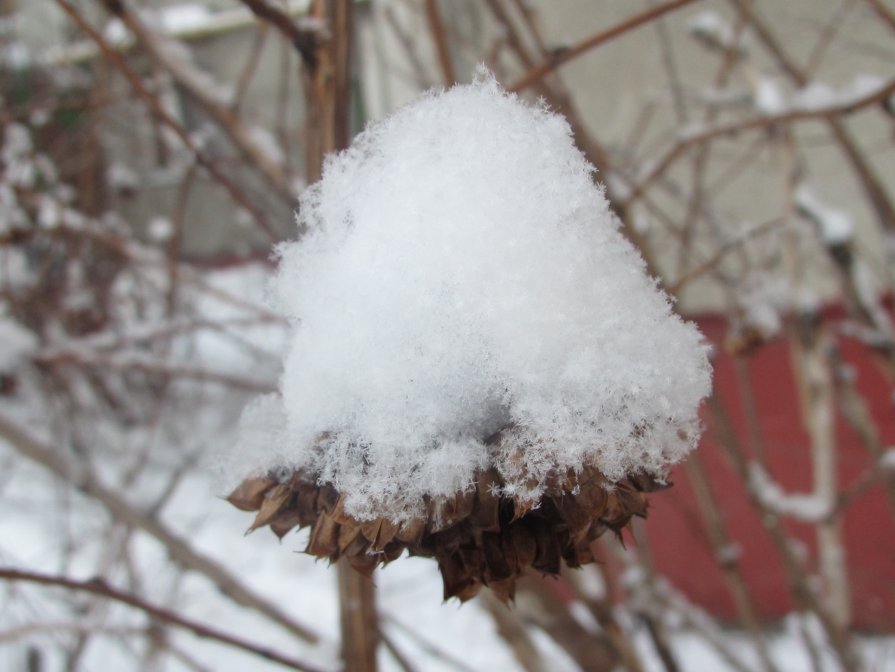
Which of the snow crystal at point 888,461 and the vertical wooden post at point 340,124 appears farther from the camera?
the snow crystal at point 888,461

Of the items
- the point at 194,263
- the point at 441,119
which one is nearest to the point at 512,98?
the point at 441,119

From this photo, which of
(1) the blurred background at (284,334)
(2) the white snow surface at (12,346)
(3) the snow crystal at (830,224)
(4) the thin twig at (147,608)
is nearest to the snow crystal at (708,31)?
(1) the blurred background at (284,334)

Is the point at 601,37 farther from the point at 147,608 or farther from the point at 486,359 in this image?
the point at 147,608

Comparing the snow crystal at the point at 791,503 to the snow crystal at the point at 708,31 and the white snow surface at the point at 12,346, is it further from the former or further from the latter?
the white snow surface at the point at 12,346

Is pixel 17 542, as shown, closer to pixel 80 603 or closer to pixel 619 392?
pixel 80 603

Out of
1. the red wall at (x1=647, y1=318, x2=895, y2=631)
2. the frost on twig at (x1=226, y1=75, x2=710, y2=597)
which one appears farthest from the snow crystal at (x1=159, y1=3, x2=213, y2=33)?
the frost on twig at (x1=226, y1=75, x2=710, y2=597)

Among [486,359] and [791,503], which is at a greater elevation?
[791,503]

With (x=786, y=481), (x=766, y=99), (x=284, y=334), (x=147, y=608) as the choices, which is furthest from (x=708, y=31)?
(x=786, y=481)
